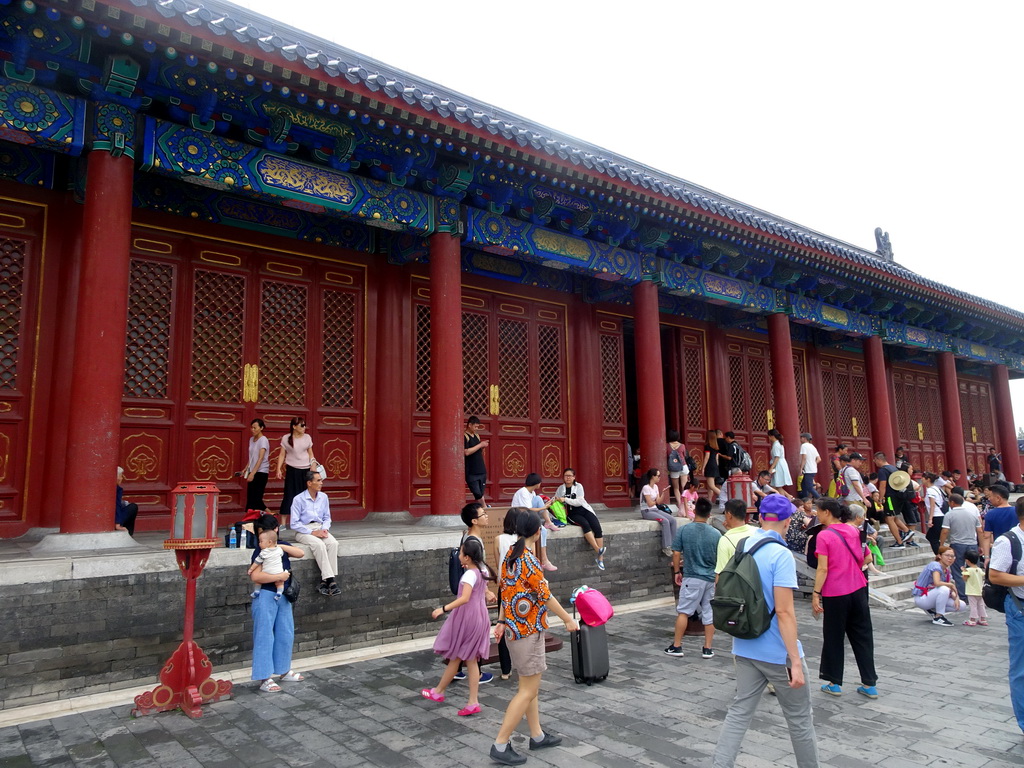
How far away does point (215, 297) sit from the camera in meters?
8.20

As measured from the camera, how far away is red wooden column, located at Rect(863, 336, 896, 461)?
47.8ft

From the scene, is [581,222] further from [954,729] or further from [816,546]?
[954,729]

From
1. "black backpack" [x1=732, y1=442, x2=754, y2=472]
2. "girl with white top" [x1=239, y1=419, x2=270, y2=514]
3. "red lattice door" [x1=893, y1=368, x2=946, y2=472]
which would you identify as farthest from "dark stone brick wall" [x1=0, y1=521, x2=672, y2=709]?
"red lattice door" [x1=893, y1=368, x2=946, y2=472]

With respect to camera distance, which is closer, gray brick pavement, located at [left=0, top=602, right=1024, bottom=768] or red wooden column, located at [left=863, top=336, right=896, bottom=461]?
gray brick pavement, located at [left=0, top=602, right=1024, bottom=768]

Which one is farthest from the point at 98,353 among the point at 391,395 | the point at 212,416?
the point at 391,395

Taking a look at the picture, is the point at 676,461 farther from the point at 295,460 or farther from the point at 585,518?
the point at 295,460

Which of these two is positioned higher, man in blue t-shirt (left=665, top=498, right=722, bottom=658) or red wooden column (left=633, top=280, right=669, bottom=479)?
red wooden column (left=633, top=280, right=669, bottom=479)

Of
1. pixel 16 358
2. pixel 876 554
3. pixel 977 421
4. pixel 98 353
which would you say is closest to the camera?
pixel 98 353

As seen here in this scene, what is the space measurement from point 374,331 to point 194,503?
4.66 metres

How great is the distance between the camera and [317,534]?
6129 millimetres

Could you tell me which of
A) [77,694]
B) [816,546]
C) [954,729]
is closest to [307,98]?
[77,694]

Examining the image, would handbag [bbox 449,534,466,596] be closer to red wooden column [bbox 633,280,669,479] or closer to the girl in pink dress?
the girl in pink dress

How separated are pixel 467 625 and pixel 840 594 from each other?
2.86m

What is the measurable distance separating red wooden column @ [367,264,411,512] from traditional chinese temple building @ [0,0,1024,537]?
0.12 ft
